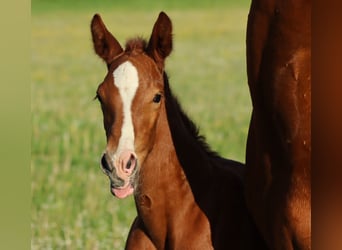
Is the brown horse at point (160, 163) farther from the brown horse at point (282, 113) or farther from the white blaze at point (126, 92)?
the brown horse at point (282, 113)

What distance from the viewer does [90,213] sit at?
5652 mm

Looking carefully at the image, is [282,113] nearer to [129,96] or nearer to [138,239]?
[129,96]

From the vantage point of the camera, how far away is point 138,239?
5363 mm

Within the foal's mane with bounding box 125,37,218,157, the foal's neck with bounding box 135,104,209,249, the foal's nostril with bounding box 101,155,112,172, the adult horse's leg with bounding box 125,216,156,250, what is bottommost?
the adult horse's leg with bounding box 125,216,156,250

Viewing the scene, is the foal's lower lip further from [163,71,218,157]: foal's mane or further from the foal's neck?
[163,71,218,157]: foal's mane

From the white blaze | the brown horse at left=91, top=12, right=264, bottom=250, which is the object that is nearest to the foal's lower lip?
the brown horse at left=91, top=12, right=264, bottom=250

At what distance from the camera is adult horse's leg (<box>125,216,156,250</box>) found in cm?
533

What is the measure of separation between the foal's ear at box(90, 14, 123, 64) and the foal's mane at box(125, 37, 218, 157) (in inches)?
1.9

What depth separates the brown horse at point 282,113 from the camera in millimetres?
4965

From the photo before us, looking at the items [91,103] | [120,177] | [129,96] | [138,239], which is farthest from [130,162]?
[91,103]

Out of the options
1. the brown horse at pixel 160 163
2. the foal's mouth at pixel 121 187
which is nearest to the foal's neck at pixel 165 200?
the brown horse at pixel 160 163

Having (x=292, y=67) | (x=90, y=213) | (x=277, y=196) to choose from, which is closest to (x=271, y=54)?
(x=292, y=67)

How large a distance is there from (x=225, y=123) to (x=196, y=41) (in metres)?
0.35
